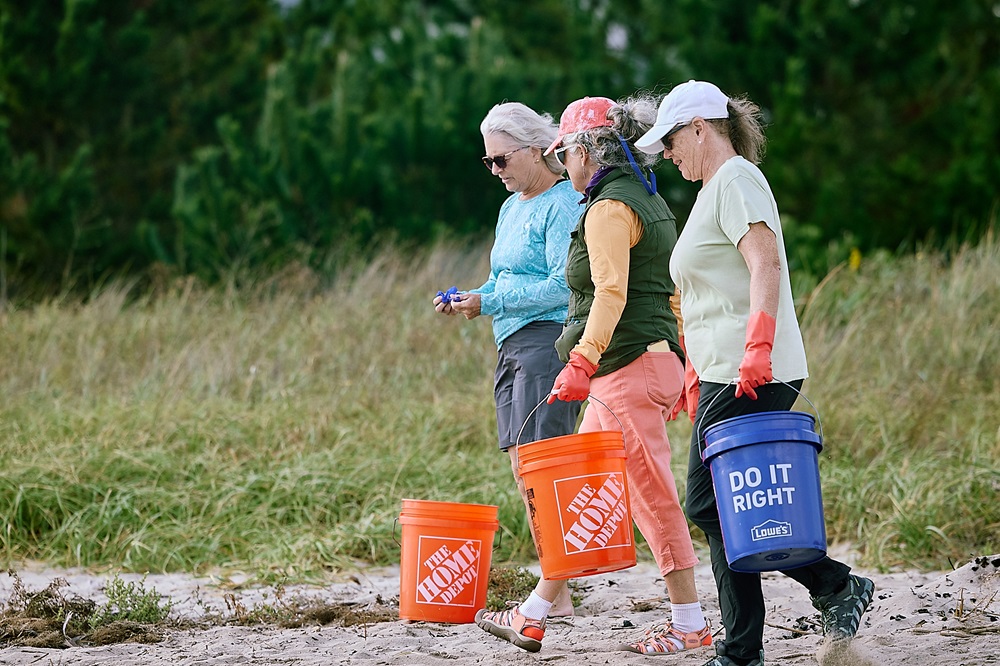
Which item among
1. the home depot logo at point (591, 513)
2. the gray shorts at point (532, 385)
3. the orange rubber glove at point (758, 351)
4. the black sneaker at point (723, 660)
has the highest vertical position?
the orange rubber glove at point (758, 351)

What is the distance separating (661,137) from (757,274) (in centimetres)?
50

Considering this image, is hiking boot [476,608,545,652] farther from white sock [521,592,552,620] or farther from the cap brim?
the cap brim

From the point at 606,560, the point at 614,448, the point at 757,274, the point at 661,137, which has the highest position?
the point at 661,137

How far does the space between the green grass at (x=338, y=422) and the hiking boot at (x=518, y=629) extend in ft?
5.10

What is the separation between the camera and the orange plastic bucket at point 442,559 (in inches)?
150

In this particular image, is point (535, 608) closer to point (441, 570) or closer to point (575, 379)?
point (441, 570)

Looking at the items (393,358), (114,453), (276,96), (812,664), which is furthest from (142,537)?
(276,96)

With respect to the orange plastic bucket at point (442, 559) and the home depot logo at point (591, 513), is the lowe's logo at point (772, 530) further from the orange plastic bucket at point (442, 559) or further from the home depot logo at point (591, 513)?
the orange plastic bucket at point (442, 559)

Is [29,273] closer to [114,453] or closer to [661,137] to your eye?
[114,453]

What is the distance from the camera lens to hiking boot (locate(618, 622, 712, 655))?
3.64m

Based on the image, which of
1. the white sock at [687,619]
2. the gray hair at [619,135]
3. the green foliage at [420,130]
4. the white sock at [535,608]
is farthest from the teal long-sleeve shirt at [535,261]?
the green foliage at [420,130]

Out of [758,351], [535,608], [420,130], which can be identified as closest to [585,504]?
[535,608]

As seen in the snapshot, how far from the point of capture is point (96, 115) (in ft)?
43.9

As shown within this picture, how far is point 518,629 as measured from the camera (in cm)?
371
